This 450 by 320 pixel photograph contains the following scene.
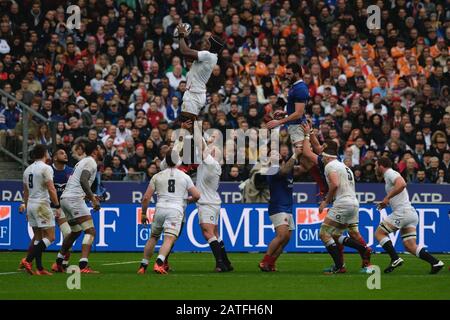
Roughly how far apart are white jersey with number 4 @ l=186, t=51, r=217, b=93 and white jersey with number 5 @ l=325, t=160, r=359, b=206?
2.86 m

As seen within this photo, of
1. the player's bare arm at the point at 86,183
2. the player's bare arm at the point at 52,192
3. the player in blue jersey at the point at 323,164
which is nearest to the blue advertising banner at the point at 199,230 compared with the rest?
the player in blue jersey at the point at 323,164

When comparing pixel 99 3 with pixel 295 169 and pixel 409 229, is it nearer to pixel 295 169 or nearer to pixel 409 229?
pixel 295 169

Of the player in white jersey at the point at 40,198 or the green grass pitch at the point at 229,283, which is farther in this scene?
the player in white jersey at the point at 40,198

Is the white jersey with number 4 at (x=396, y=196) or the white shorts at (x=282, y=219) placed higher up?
the white jersey with number 4 at (x=396, y=196)

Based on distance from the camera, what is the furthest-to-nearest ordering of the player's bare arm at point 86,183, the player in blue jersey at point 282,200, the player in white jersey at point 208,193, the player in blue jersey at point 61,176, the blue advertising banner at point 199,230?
the blue advertising banner at point 199,230 < the player in blue jersey at point 61,176 < the player in white jersey at point 208,193 < the player in blue jersey at point 282,200 < the player's bare arm at point 86,183

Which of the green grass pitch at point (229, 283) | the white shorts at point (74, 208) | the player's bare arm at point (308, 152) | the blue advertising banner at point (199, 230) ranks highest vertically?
the player's bare arm at point (308, 152)

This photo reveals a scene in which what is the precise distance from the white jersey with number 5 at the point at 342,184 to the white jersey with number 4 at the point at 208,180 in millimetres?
2270

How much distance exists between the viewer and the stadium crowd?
29203mm

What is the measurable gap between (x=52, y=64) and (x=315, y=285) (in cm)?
1768

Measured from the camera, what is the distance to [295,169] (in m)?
21.0

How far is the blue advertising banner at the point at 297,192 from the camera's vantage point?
91.4ft

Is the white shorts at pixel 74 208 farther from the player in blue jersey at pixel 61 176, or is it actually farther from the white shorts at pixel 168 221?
the white shorts at pixel 168 221

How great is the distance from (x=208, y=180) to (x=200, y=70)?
214 centimetres

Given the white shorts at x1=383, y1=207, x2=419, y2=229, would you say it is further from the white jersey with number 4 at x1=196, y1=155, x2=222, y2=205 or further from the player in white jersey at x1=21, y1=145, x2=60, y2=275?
the player in white jersey at x1=21, y1=145, x2=60, y2=275
